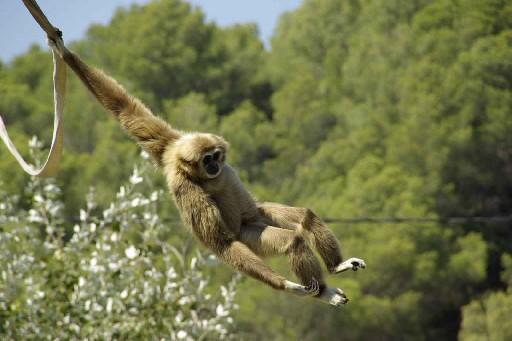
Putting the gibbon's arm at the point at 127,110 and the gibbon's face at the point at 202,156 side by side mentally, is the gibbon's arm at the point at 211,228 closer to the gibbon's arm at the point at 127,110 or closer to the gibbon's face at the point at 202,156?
the gibbon's face at the point at 202,156

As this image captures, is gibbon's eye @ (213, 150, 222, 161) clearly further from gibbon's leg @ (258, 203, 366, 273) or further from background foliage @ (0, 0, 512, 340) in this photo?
background foliage @ (0, 0, 512, 340)

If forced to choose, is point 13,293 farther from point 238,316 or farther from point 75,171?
point 75,171

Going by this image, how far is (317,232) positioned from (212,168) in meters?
0.76

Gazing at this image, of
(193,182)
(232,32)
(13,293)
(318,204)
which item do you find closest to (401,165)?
(318,204)

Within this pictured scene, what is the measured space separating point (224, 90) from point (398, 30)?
34.9ft

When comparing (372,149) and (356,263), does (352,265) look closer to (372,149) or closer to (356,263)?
(356,263)

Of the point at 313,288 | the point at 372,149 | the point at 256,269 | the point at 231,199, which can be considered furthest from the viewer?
the point at 372,149

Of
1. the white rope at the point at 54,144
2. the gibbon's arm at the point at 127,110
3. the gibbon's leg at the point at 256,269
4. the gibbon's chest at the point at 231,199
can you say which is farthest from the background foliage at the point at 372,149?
the gibbon's leg at the point at 256,269

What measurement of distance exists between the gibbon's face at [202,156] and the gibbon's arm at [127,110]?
0.34m

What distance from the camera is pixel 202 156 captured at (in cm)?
525

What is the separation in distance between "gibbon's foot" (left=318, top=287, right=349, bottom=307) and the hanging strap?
173cm

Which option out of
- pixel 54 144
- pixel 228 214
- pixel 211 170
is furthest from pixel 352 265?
pixel 54 144

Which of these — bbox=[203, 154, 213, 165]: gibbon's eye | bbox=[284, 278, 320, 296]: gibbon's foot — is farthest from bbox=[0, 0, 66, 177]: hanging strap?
bbox=[284, 278, 320, 296]: gibbon's foot

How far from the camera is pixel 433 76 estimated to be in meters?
29.0
